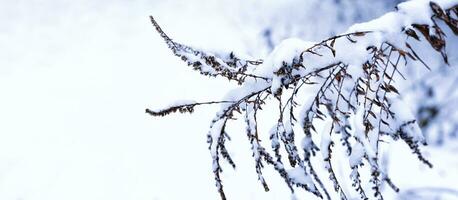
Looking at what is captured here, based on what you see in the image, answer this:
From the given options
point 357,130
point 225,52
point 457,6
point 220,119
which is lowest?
point 357,130

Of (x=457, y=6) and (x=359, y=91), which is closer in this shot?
(x=457, y=6)

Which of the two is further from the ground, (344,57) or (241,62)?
(241,62)

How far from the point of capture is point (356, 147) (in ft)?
6.31

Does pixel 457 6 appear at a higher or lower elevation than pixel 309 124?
higher

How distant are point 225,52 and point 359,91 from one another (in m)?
0.59

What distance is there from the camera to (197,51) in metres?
2.06

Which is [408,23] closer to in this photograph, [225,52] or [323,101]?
[323,101]

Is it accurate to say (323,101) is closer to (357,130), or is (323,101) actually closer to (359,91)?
(359,91)

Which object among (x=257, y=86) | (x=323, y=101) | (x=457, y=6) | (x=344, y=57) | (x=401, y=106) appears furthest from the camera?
(x=323, y=101)

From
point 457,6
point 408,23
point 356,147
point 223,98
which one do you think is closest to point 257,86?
point 223,98

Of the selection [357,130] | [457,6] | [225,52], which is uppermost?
[225,52]

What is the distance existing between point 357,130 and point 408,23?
42cm

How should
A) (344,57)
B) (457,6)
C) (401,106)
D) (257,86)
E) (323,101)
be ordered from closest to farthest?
(457,6), (344,57), (401,106), (257,86), (323,101)

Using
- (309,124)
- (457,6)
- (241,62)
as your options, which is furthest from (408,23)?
(241,62)
